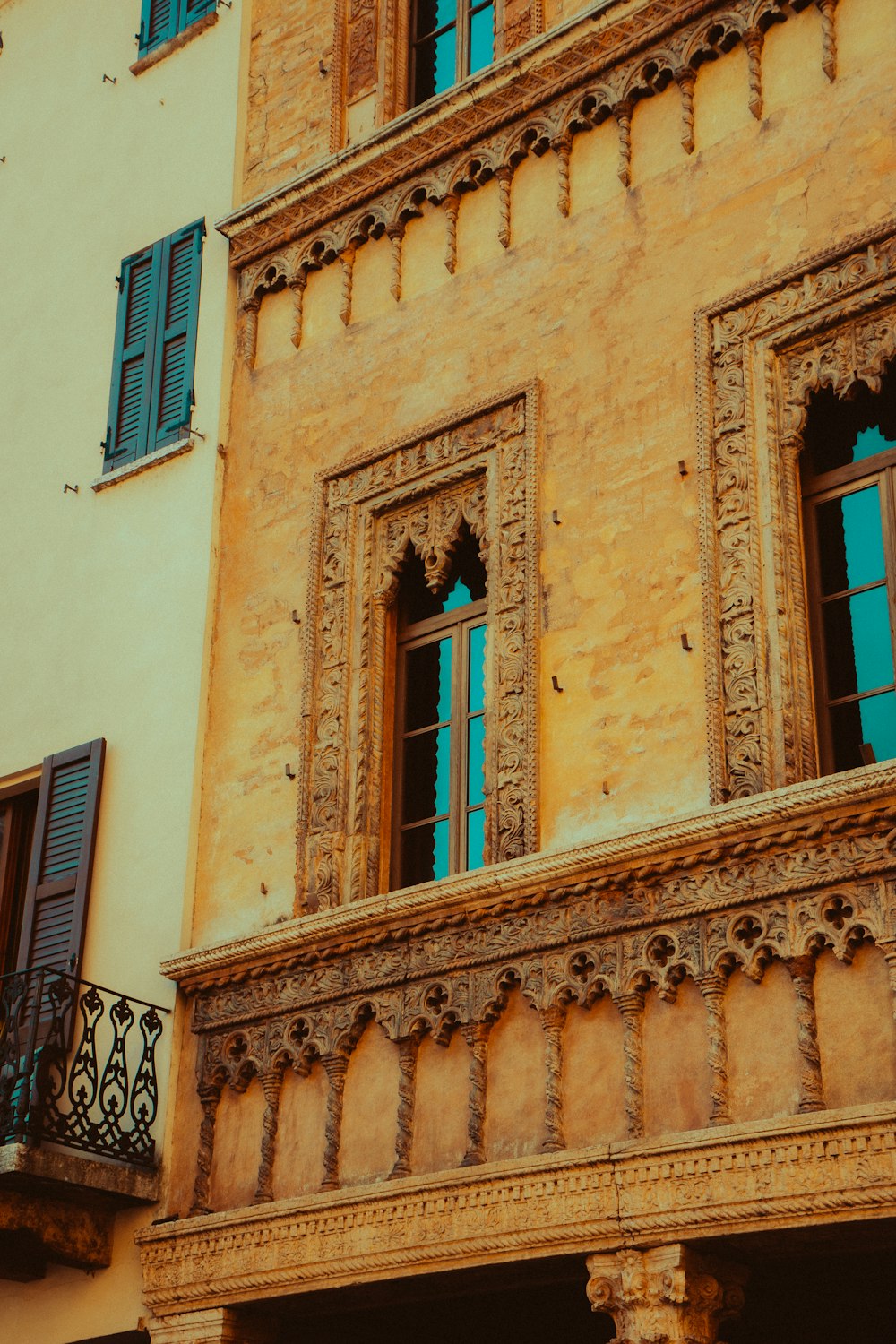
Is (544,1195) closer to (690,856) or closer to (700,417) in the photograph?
(690,856)

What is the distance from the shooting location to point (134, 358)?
1110 centimetres

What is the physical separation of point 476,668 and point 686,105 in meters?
2.73

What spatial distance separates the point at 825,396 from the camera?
806cm

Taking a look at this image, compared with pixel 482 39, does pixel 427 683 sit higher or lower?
lower

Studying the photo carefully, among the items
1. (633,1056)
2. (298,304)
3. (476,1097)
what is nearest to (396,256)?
(298,304)

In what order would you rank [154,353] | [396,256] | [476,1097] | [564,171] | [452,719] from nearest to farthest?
[476,1097], [452,719], [564,171], [396,256], [154,353]

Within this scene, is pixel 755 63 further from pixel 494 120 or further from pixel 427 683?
pixel 427 683

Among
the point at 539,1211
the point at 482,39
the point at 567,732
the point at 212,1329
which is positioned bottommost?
the point at 212,1329

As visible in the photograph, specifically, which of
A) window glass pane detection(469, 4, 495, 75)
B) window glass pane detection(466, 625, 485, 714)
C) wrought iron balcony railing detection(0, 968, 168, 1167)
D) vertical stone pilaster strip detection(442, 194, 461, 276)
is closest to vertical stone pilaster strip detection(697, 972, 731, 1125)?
window glass pane detection(466, 625, 485, 714)

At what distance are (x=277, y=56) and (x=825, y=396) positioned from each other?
15.5 feet

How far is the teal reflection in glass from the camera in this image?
26.2 feet

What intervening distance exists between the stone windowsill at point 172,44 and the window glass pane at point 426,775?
5098 millimetres

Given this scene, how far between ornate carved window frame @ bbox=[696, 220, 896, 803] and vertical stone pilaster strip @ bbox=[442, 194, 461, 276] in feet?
5.70

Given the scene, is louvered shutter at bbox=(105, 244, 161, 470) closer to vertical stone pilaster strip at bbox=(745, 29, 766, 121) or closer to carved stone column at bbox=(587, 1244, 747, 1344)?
vertical stone pilaster strip at bbox=(745, 29, 766, 121)
